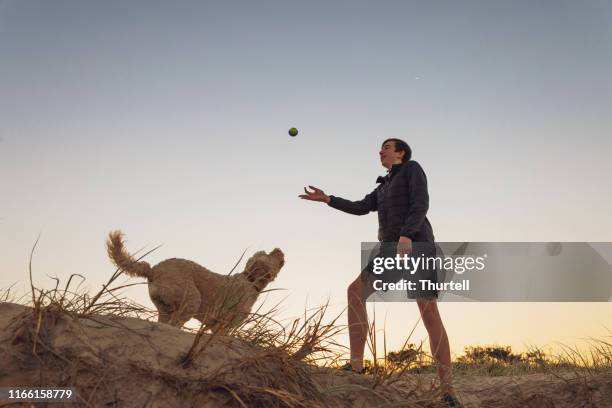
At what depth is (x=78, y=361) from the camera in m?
2.78

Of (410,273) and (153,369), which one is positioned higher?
(410,273)

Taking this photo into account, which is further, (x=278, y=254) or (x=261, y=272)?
(x=278, y=254)

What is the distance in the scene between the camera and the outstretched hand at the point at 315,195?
20.8 feet

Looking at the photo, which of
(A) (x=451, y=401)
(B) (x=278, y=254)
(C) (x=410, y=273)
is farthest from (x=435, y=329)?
(B) (x=278, y=254)

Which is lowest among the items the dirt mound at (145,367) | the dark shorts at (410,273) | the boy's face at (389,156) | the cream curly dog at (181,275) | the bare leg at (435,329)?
the dirt mound at (145,367)

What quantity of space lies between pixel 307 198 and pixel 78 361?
12.5 ft

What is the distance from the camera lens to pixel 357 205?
6402mm

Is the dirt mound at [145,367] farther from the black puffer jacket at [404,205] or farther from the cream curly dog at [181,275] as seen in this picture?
the cream curly dog at [181,275]

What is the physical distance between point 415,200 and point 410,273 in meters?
0.72

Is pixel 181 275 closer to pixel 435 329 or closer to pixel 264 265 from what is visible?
pixel 264 265

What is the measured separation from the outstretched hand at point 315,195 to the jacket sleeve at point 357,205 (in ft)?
0.28

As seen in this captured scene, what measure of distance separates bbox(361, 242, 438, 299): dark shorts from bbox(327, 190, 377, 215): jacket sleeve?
2.82 ft

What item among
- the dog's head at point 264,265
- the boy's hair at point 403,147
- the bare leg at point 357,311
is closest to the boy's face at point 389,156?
the boy's hair at point 403,147

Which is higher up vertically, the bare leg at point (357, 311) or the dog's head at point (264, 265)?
the dog's head at point (264, 265)
